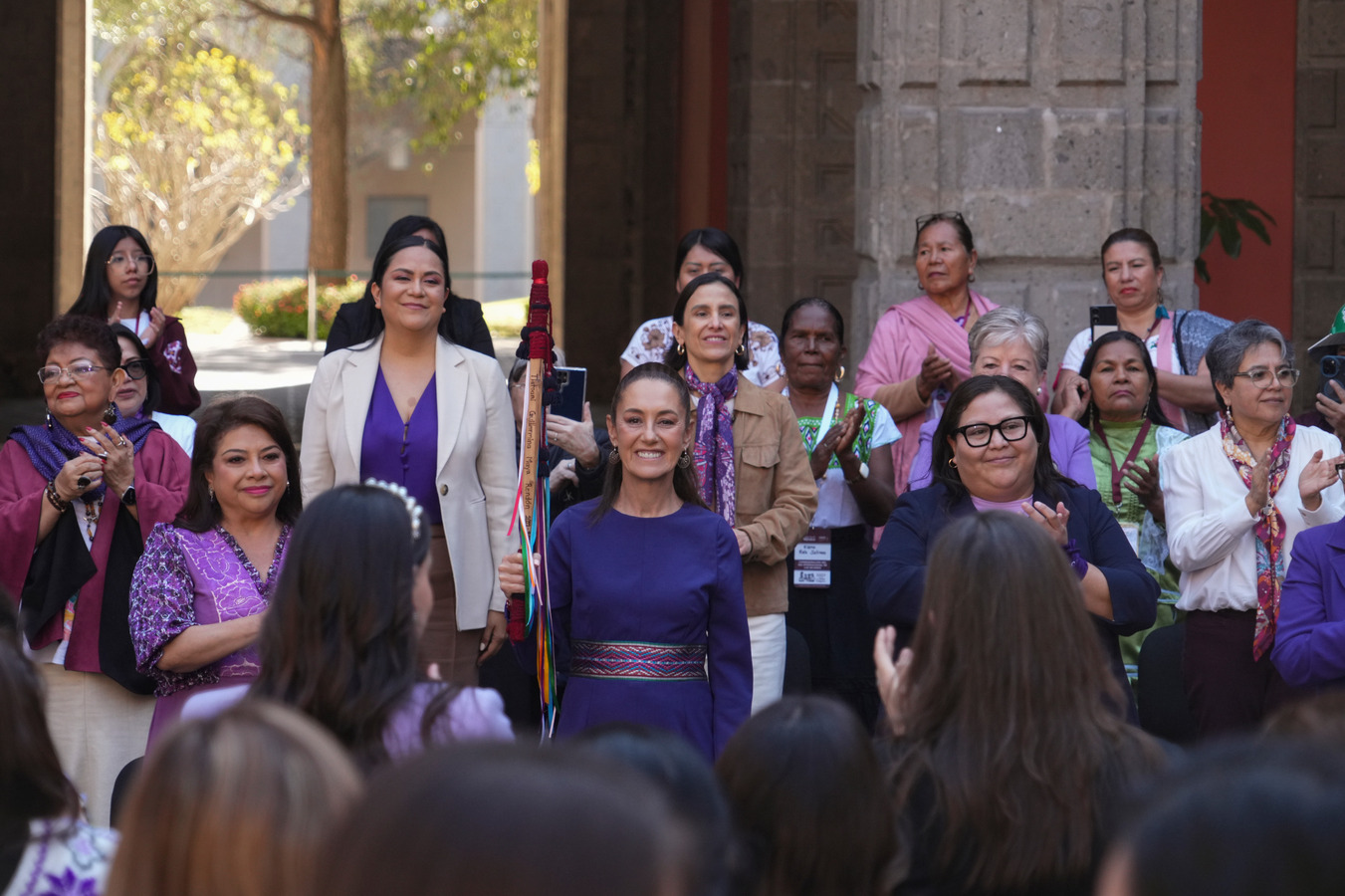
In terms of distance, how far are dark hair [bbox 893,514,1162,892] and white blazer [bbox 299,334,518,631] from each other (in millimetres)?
2084

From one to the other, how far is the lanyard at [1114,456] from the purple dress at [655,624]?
161cm

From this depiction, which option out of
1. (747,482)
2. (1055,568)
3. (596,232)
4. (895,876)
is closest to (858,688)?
(747,482)

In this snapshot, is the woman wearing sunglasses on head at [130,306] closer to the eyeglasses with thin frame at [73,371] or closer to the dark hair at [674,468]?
the eyeglasses with thin frame at [73,371]

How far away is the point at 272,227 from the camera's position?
3691 centimetres

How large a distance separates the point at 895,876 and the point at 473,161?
37566 millimetres

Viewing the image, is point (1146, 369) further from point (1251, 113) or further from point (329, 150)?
point (329, 150)

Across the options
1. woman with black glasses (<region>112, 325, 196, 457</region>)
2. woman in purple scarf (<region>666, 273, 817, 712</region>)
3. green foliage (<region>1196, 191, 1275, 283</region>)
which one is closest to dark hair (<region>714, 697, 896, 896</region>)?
woman in purple scarf (<region>666, 273, 817, 712</region>)

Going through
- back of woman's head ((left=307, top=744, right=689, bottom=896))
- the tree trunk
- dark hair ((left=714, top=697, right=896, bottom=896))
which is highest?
the tree trunk

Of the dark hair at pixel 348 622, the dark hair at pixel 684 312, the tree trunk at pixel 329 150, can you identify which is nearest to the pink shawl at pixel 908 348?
the dark hair at pixel 684 312

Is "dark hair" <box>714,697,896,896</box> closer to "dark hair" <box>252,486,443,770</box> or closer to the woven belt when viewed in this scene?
"dark hair" <box>252,486,443,770</box>

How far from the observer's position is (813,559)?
534 cm

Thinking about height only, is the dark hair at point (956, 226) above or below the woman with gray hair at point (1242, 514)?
above

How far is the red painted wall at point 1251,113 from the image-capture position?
30.5 feet

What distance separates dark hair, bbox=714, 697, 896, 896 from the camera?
2.13m
